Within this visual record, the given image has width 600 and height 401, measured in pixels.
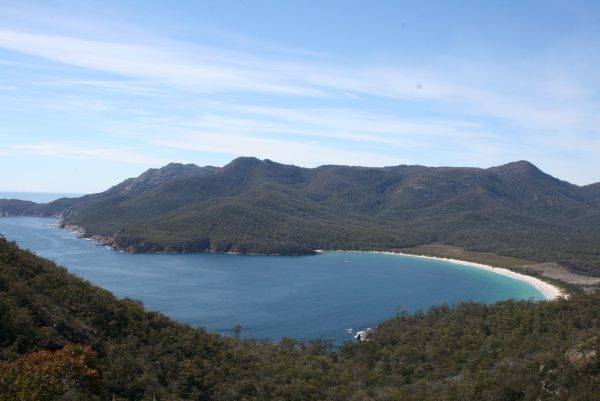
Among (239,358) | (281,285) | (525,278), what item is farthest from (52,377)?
(525,278)

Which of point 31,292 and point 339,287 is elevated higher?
point 31,292

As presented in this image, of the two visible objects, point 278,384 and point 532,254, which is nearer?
point 278,384

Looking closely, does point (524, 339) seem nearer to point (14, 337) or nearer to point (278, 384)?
point (278, 384)

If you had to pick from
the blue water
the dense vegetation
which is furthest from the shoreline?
the dense vegetation

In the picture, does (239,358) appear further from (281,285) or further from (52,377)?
(281,285)

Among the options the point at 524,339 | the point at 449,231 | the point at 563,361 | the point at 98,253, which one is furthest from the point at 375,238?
the point at 563,361

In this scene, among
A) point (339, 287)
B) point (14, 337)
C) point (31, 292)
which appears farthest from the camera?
point (339, 287)

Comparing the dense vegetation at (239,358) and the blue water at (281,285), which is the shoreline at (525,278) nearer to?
the blue water at (281,285)
